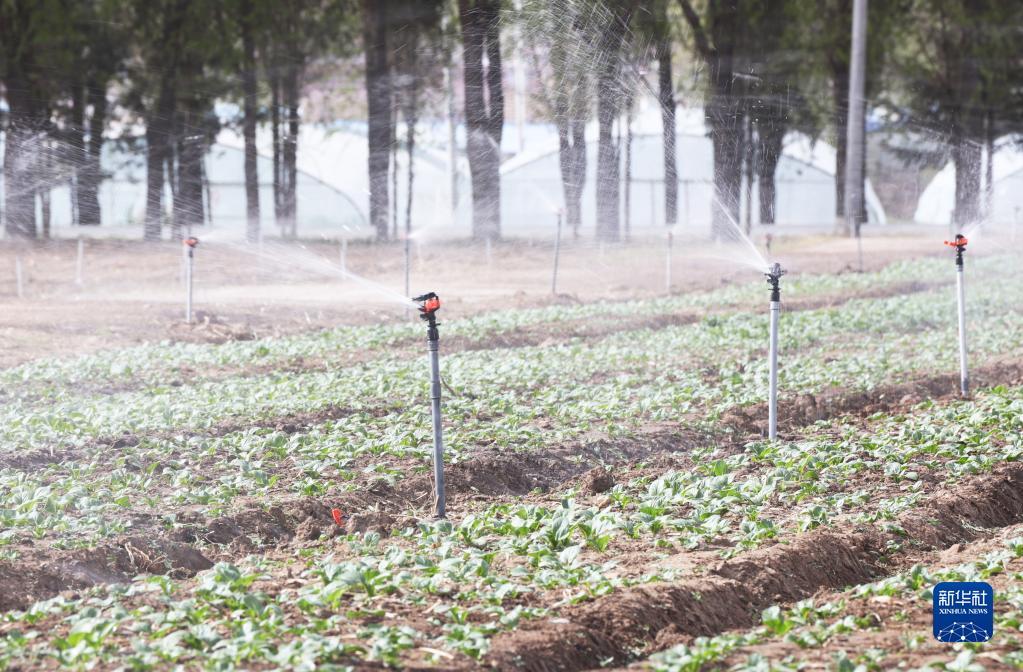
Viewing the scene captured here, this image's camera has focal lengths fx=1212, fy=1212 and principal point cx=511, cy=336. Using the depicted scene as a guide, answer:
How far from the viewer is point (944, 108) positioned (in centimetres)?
4547

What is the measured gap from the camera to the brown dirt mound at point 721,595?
17.2 ft

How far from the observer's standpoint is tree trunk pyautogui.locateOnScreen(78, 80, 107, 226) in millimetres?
33344

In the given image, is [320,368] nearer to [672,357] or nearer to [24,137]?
[672,357]

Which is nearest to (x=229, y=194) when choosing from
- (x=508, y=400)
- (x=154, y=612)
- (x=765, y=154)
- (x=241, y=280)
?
(x=241, y=280)

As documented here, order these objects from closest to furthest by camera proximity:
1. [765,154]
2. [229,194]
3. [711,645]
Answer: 1. [711,645]
2. [229,194]
3. [765,154]

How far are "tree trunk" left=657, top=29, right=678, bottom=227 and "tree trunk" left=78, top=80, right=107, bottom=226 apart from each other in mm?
15539

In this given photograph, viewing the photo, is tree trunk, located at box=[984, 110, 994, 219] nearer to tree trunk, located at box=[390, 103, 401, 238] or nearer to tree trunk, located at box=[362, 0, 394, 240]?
tree trunk, located at box=[390, 103, 401, 238]

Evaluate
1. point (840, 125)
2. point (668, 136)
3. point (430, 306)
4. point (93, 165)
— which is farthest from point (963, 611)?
point (840, 125)

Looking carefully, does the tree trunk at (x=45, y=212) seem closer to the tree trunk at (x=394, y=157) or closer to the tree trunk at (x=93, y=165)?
the tree trunk at (x=93, y=165)

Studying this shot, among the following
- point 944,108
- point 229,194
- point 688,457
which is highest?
point 944,108

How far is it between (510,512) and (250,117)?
1152 inches

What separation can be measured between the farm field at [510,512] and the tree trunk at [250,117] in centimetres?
2010

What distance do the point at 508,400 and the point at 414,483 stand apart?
9.48ft

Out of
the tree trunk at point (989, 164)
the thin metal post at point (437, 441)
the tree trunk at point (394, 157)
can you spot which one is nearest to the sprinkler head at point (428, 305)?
the thin metal post at point (437, 441)
